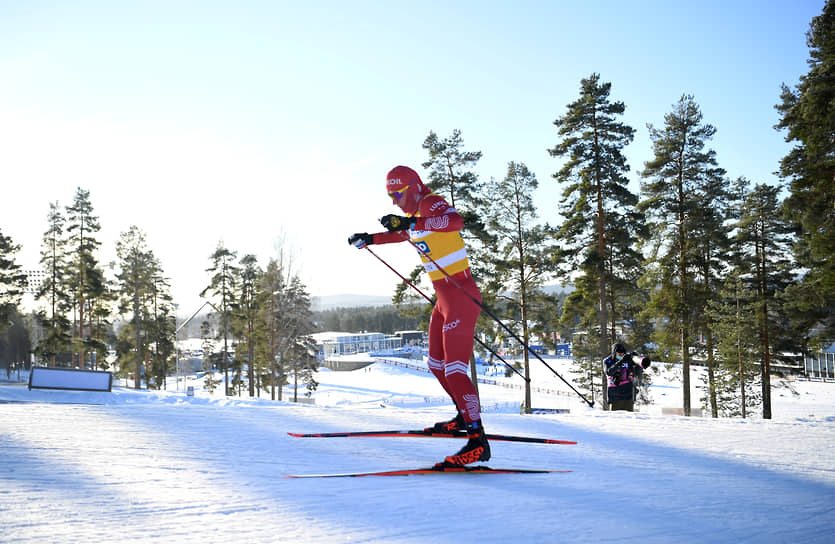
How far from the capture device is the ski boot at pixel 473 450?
3.77 m

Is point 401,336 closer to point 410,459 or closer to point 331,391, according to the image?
point 331,391

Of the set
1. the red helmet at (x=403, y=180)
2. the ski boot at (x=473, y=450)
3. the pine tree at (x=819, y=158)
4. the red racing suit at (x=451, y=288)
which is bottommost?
the ski boot at (x=473, y=450)

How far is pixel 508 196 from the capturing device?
23.3 metres

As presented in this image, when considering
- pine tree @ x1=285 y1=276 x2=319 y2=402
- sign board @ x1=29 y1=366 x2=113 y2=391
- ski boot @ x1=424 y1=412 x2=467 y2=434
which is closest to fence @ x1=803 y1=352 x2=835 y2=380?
pine tree @ x1=285 y1=276 x2=319 y2=402

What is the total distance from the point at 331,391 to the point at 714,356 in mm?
35984

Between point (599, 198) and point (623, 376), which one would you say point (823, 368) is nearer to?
point (599, 198)

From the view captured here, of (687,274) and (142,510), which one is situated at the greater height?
(687,274)

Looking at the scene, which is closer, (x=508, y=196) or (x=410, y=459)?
(x=410, y=459)

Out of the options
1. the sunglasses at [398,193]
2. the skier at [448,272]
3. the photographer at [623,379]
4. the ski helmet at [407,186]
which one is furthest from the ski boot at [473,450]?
the photographer at [623,379]

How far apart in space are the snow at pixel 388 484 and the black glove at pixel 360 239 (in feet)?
5.80

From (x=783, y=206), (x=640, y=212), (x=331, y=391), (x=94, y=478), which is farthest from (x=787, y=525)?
(x=331, y=391)

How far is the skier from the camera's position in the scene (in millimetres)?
3924

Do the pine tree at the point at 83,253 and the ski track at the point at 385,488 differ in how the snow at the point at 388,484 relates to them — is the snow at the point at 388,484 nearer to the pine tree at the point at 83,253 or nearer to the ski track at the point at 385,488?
the ski track at the point at 385,488

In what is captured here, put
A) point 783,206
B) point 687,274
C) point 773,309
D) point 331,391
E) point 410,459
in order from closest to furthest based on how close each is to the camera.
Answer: point 410,459, point 783,206, point 687,274, point 773,309, point 331,391
